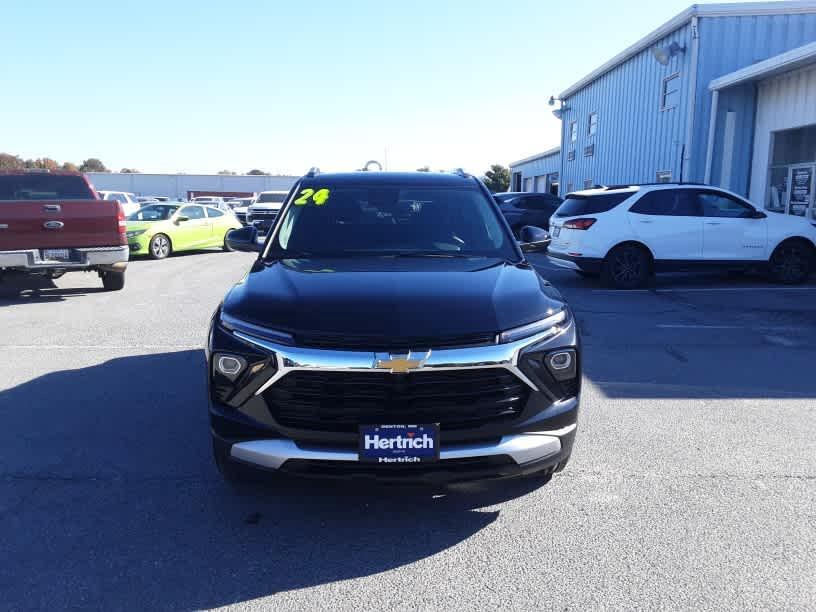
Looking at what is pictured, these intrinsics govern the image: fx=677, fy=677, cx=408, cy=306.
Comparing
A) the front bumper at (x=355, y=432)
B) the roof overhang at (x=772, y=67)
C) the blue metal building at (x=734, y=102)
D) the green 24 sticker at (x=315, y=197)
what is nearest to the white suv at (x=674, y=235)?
the roof overhang at (x=772, y=67)

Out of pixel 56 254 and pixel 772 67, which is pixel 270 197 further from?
pixel 772 67

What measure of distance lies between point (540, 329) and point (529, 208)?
18236 mm

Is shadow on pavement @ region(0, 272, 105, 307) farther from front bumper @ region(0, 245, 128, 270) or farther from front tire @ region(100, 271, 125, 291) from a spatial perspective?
front bumper @ region(0, 245, 128, 270)

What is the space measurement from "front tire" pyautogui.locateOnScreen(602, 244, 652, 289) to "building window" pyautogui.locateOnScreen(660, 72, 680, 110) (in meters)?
9.07

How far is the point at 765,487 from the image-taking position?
3.71m

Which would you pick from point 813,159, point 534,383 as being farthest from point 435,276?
point 813,159

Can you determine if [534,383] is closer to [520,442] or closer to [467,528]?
[520,442]

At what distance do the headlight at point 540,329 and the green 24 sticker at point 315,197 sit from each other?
2073 mm

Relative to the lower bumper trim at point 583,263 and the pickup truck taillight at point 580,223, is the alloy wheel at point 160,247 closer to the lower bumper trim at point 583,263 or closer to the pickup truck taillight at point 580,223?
the lower bumper trim at point 583,263

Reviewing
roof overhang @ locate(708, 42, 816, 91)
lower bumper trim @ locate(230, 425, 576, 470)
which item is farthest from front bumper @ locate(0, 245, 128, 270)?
roof overhang @ locate(708, 42, 816, 91)

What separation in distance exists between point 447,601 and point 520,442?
28.8 inches

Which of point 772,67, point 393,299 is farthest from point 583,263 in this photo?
point 393,299

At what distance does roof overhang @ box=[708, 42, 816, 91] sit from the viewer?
13.1 meters

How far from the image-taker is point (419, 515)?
11.1 ft
